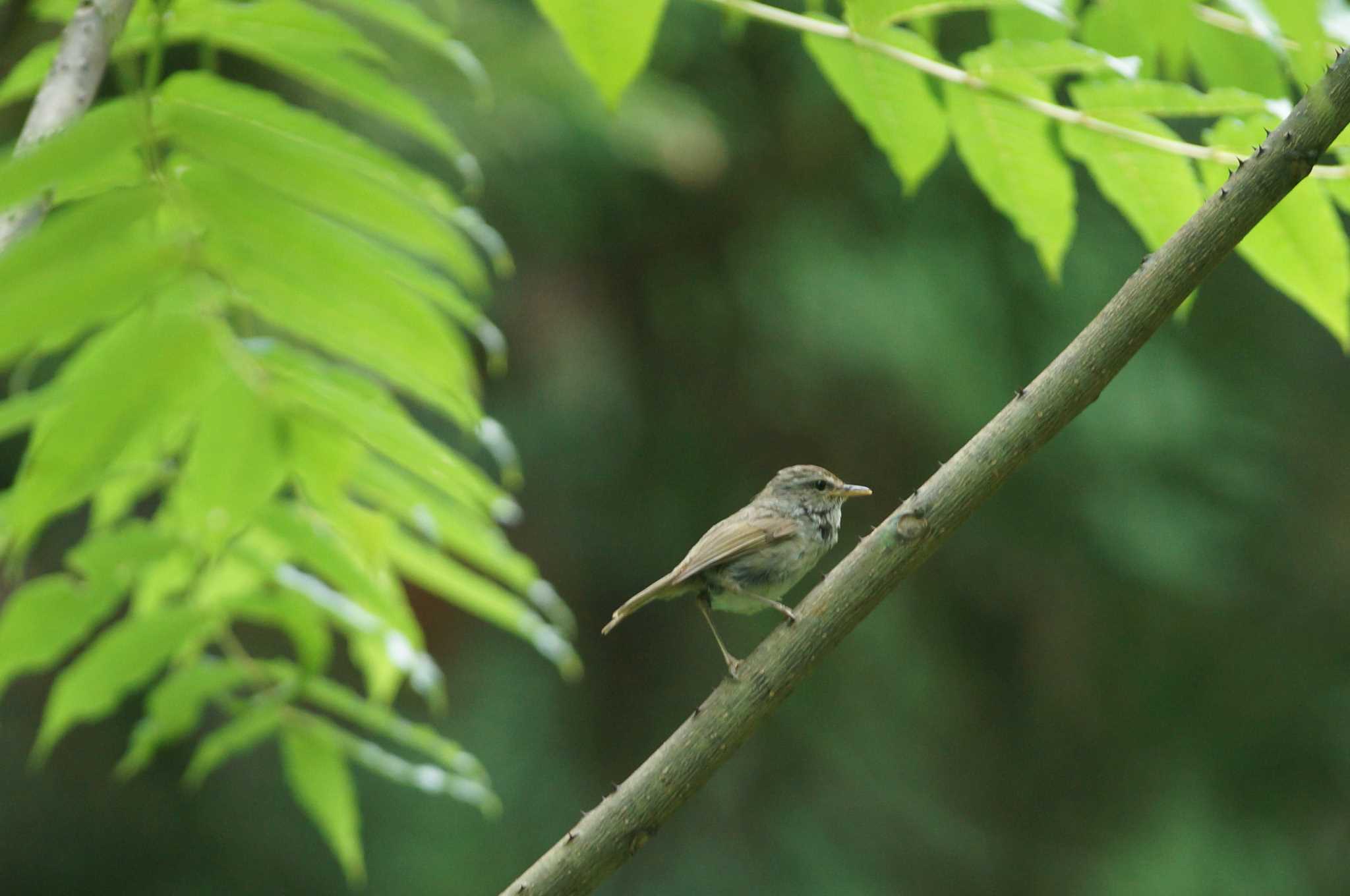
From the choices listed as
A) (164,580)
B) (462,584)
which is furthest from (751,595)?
(164,580)

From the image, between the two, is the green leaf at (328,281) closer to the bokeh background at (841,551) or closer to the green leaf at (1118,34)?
the green leaf at (1118,34)

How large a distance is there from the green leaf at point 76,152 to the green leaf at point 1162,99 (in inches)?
54.2

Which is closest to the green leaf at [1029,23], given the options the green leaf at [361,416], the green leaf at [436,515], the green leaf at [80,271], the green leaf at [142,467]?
the green leaf at [361,416]

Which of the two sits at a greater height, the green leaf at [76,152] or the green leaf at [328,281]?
the green leaf at [76,152]

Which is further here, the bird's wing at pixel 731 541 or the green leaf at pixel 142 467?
the bird's wing at pixel 731 541

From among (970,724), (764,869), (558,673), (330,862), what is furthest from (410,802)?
(970,724)

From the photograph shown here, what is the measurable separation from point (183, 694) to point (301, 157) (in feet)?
4.12

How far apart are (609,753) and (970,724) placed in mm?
2320

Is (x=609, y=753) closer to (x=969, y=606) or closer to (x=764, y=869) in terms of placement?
(x=764, y=869)

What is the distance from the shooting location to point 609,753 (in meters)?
7.45

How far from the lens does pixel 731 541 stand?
2.48m

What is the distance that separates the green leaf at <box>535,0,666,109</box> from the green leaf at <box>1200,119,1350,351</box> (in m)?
0.96

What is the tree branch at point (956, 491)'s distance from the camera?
1.49 m

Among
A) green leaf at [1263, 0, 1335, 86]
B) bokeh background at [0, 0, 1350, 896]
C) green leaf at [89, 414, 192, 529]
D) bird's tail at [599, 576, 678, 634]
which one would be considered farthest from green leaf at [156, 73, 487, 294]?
bokeh background at [0, 0, 1350, 896]
